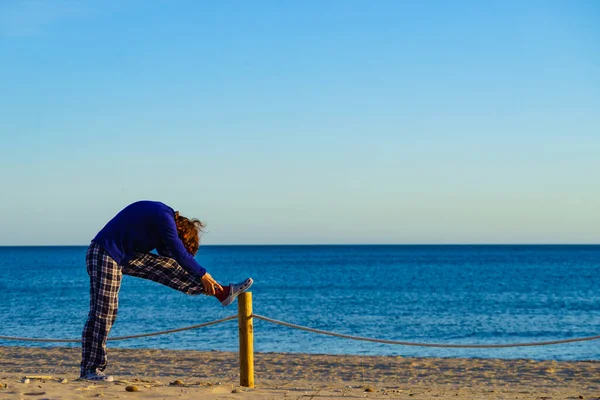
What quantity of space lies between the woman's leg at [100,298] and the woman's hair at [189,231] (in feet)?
1.74

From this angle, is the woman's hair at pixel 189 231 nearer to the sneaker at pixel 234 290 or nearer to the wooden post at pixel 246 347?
the sneaker at pixel 234 290

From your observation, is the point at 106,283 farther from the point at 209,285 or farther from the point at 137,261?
the point at 209,285

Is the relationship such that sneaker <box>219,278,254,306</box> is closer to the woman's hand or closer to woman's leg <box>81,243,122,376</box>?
the woman's hand

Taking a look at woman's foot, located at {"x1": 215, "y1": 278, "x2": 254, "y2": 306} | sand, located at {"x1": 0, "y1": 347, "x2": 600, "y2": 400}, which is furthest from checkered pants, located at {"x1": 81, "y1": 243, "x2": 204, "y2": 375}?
sand, located at {"x1": 0, "y1": 347, "x2": 600, "y2": 400}

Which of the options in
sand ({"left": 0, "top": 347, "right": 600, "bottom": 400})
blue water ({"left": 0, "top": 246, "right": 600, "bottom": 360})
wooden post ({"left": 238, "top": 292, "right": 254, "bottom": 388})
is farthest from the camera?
blue water ({"left": 0, "top": 246, "right": 600, "bottom": 360})

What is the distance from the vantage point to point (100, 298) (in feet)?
17.1

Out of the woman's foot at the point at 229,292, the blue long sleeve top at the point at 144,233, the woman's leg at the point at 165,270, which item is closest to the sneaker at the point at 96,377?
the woman's leg at the point at 165,270

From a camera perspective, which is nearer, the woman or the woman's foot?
the woman

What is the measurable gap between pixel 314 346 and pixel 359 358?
415 centimetres

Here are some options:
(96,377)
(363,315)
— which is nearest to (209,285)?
(96,377)

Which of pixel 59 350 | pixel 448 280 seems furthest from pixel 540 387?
pixel 448 280

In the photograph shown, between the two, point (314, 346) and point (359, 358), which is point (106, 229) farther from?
point (314, 346)

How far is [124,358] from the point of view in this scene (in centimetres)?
1241

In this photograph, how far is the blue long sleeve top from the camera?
5.11 metres
